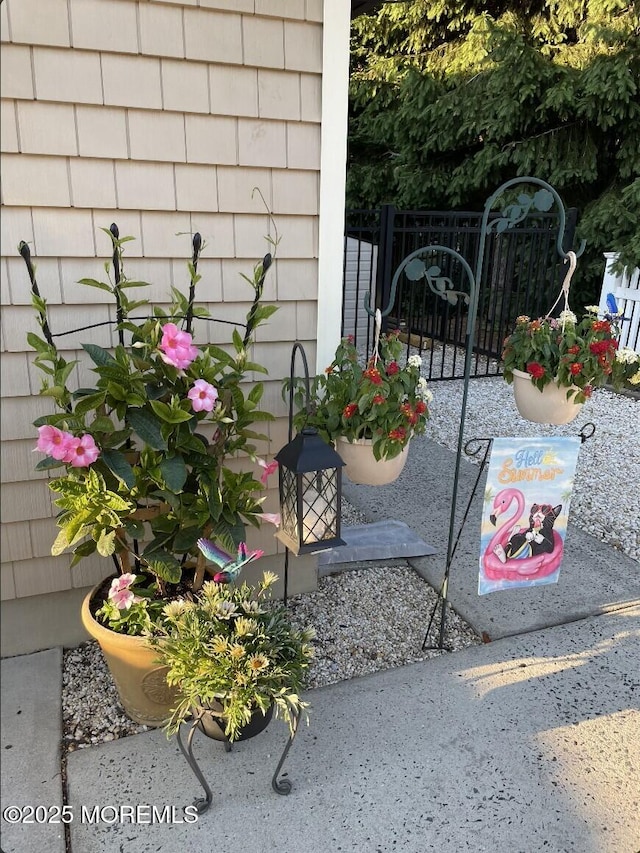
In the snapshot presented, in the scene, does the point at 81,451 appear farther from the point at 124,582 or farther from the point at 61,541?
the point at 124,582

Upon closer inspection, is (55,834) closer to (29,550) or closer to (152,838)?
(152,838)

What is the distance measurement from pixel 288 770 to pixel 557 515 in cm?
123

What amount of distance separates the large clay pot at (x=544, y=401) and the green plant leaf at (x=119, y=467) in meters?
1.52

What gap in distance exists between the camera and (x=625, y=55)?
6.23 metres

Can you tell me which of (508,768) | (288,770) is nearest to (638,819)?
(508,768)

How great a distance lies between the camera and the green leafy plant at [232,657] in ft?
5.55

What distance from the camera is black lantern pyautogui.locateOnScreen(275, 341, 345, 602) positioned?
1.85 m

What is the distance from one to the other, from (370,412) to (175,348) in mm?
730

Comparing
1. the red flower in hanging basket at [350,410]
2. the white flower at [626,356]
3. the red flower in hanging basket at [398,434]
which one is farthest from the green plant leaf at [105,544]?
the white flower at [626,356]

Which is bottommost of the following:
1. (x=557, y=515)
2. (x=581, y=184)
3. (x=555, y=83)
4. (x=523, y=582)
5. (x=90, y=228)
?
(x=523, y=582)

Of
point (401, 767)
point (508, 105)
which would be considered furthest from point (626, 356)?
point (508, 105)

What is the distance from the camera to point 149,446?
187cm

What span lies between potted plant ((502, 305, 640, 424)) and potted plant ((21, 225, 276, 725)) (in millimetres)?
1064

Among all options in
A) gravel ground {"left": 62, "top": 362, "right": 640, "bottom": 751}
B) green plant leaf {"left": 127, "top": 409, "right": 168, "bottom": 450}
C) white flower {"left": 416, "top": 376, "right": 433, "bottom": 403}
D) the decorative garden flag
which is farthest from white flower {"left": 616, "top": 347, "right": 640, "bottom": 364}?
green plant leaf {"left": 127, "top": 409, "right": 168, "bottom": 450}
